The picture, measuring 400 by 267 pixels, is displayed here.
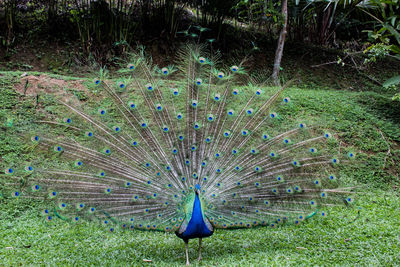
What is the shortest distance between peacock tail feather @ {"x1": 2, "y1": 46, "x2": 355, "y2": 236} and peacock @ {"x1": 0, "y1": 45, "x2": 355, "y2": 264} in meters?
0.01

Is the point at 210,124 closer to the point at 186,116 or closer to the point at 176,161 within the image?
the point at 186,116

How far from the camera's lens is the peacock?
413cm

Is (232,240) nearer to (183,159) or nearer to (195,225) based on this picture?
(195,225)

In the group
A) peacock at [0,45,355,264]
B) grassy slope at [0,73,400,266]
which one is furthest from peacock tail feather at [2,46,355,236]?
grassy slope at [0,73,400,266]

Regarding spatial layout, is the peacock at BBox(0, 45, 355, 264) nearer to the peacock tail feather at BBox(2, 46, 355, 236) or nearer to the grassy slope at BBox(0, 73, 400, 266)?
the peacock tail feather at BBox(2, 46, 355, 236)

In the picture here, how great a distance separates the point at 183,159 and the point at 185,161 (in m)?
0.04

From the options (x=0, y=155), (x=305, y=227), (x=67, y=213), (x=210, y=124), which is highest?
(x=210, y=124)

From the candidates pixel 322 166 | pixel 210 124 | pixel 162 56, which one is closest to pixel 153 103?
pixel 210 124

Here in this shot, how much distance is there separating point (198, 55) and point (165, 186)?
1670mm

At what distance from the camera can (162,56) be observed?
1045cm

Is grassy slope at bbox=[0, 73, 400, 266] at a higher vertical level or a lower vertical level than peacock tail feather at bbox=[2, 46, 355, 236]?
lower

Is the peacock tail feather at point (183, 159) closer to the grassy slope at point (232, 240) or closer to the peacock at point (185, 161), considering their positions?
the peacock at point (185, 161)

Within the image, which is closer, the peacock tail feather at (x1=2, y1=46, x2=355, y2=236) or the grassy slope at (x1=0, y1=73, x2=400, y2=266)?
the peacock tail feather at (x1=2, y1=46, x2=355, y2=236)

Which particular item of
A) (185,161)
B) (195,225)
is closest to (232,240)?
(195,225)
